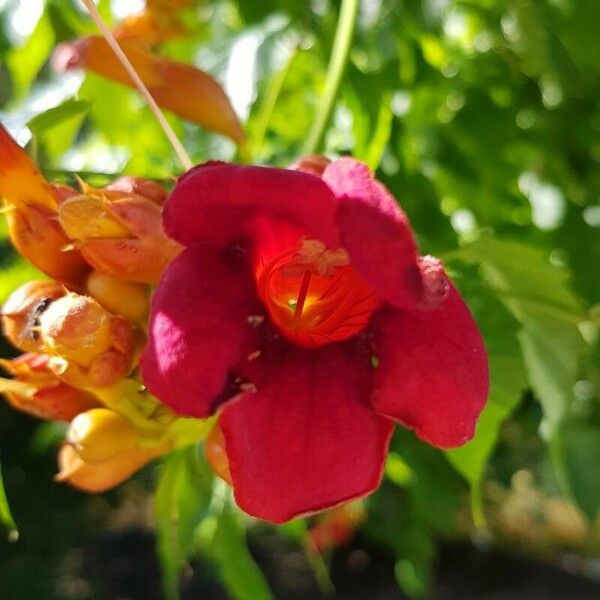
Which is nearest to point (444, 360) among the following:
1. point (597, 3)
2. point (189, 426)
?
point (189, 426)

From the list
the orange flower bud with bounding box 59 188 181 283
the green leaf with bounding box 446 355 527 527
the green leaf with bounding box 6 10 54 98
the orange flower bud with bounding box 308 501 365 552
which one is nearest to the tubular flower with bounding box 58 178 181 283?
the orange flower bud with bounding box 59 188 181 283

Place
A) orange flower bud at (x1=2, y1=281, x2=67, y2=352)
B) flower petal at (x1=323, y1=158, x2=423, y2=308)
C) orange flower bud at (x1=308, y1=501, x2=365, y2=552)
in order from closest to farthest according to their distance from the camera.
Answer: flower petal at (x1=323, y1=158, x2=423, y2=308) < orange flower bud at (x1=2, y1=281, x2=67, y2=352) < orange flower bud at (x1=308, y1=501, x2=365, y2=552)

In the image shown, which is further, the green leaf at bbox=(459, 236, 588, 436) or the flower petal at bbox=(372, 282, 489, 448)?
the green leaf at bbox=(459, 236, 588, 436)

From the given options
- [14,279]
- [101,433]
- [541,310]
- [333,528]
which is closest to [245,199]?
[101,433]

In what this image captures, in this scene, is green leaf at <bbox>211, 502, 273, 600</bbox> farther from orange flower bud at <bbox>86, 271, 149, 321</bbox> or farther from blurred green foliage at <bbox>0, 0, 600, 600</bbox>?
orange flower bud at <bbox>86, 271, 149, 321</bbox>

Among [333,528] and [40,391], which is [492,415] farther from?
[333,528]

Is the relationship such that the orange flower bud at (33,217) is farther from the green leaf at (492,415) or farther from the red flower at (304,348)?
the green leaf at (492,415)
